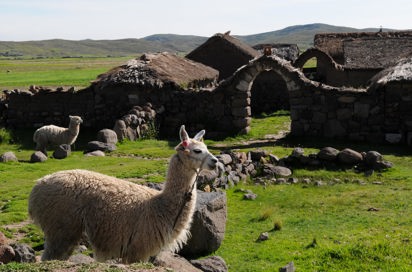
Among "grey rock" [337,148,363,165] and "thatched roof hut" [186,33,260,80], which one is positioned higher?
"thatched roof hut" [186,33,260,80]

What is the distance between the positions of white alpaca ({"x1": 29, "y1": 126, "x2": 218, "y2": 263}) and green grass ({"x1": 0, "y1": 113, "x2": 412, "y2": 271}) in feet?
5.46

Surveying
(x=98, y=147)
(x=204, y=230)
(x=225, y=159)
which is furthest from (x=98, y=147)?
(x=204, y=230)

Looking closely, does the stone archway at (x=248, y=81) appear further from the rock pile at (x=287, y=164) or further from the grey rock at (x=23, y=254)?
the grey rock at (x=23, y=254)

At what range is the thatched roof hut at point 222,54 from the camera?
113ft

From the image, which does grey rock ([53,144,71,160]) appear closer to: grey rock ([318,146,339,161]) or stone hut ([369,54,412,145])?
grey rock ([318,146,339,161])

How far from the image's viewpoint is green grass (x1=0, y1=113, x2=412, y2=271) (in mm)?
9812

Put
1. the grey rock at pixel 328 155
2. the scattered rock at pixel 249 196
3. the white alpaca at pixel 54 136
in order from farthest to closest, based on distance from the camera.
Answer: the white alpaca at pixel 54 136 → the grey rock at pixel 328 155 → the scattered rock at pixel 249 196

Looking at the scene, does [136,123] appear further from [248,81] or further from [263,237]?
[263,237]

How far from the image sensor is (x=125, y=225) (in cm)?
832

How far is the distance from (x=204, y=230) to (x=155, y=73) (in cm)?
1513

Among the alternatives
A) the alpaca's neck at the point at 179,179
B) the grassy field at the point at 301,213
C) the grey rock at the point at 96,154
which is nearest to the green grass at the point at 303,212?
the grassy field at the point at 301,213

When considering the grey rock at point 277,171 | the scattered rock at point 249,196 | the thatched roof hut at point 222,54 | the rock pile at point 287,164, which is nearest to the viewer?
the scattered rock at point 249,196

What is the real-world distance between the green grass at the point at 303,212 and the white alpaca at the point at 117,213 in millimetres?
1664

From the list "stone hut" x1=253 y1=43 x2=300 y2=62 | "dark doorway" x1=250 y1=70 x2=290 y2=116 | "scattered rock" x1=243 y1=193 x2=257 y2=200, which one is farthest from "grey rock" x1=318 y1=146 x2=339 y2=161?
"stone hut" x1=253 y1=43 x2=300 y2=62
